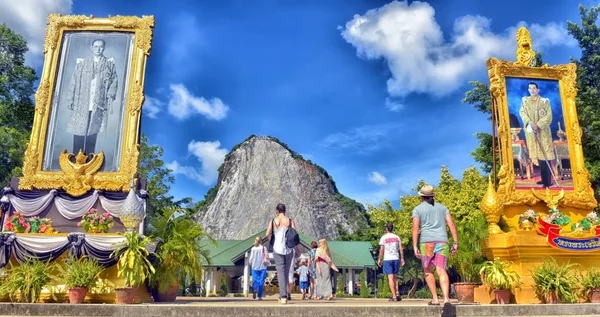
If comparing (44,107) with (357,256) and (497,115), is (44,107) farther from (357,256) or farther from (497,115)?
(357,256)

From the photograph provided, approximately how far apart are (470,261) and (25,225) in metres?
10.6

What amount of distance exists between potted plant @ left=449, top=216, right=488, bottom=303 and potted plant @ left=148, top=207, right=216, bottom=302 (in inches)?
242

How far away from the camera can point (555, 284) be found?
9430 mm

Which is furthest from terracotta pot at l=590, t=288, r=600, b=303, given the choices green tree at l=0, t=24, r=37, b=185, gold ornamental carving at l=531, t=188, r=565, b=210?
green tree at l=0, t=24, r=37, b=185

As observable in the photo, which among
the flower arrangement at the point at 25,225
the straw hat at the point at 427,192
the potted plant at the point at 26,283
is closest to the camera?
the straw hat at the point at 427,192

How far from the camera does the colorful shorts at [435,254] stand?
7.43 metres

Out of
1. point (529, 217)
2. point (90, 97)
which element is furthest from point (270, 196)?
point (529, 217)

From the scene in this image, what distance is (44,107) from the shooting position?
12953 mm

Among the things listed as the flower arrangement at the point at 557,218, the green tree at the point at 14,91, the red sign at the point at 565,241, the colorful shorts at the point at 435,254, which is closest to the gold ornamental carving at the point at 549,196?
the flower arrangement at the point at 557,218

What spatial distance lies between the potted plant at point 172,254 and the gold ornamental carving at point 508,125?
800 centimetres

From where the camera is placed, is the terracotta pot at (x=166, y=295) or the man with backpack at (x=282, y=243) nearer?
the man with backpack at (x=282, y=243)

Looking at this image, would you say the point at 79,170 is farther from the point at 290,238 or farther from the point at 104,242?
the point at 290,238

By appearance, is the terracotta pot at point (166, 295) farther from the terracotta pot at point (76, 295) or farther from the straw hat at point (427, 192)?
the straw hat at point (427, 192)

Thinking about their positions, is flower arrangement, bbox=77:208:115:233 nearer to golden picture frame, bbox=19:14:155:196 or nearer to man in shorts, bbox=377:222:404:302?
golden picture frame, bbox=19:14:155:196
